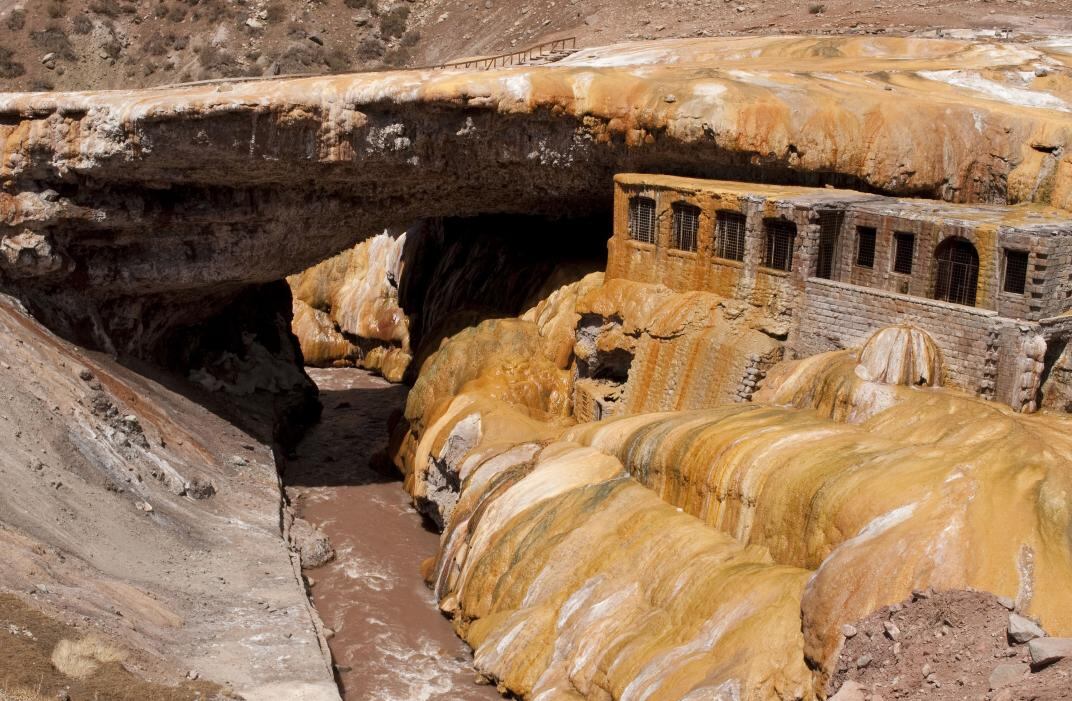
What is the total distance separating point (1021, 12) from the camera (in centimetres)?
5112

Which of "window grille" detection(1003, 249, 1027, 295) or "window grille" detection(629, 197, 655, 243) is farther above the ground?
"window grille" detection(1003, 249, 1027, 295)

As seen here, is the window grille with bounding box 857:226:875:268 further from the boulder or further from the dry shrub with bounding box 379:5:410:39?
the dry shrub with bounding box 379:5:410:39

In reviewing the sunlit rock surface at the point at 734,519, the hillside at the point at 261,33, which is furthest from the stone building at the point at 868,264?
the hillside at the point at 261,33

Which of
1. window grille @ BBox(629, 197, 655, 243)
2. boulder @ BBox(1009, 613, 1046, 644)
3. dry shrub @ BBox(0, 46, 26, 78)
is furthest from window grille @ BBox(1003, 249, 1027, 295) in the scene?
dry shrub @ BBox(0, 46, 26, 78)

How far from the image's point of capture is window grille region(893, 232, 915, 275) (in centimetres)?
2764

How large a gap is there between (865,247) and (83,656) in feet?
58.7

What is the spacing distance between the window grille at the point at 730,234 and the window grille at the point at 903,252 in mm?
3675

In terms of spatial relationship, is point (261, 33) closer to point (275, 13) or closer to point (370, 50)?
point (275, 13)

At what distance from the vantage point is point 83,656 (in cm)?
2025

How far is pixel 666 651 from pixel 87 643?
30.8 feet

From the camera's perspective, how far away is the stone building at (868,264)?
25.1m

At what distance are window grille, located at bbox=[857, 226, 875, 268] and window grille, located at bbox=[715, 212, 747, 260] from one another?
2779mm

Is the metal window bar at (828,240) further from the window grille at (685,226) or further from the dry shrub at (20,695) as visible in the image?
the dry shrub at (20,695)

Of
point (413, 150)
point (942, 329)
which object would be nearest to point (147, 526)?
point (413, 150)
